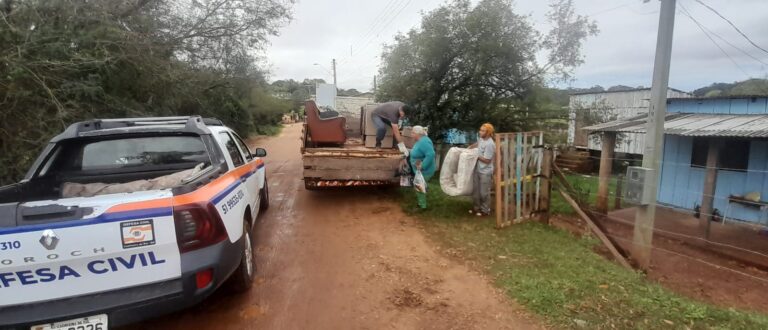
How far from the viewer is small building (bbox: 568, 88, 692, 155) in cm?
1602

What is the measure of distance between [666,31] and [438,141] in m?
7.93

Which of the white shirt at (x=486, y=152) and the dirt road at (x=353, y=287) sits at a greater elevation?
the white shirt at (x=486, y=152)

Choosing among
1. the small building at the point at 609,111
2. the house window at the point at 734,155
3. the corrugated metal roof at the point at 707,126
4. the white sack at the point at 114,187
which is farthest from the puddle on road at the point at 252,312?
the small building at the point at 609,111

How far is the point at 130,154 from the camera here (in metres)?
4.02

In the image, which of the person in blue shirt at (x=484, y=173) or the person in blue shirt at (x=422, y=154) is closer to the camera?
the person in blue shirt at (x=484, y=173)

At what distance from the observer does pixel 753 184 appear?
28.6 ft

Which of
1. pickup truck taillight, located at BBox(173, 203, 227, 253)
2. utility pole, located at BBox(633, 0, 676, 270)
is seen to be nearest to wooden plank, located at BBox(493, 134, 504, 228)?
utility pole, located at BBox(633, 0, 676, 270)

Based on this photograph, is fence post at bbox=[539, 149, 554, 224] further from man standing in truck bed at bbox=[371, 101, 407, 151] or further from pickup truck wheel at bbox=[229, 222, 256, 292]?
pickup truck wheel at bbox=[229, 222, 256, 292]

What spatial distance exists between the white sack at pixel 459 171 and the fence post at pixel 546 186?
1.10 metres

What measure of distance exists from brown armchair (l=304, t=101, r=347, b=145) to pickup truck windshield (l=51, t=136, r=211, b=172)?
13.4ft

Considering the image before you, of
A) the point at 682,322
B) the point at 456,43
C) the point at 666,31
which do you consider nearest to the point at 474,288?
the point at 682,322

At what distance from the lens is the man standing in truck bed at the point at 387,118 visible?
8.29 metres

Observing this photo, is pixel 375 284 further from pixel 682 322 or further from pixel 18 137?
pixel 18 137

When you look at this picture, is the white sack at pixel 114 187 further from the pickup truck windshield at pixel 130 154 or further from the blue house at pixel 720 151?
the blue house at pixel 720 151
